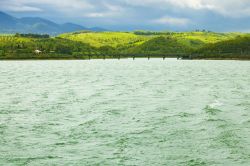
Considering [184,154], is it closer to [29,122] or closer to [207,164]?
[207,164]

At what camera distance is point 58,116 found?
155ft

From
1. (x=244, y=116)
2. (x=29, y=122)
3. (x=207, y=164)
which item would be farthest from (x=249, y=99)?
(x=207, y=164)

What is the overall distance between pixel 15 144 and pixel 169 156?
11.1 m

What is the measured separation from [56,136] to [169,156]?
10.3 meters

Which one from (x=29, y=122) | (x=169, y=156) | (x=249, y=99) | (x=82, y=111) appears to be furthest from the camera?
(x=249, y=99)

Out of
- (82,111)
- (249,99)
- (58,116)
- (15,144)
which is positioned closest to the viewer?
(15,144)

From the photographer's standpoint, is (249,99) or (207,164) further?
(249,99)

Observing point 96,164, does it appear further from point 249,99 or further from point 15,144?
point 249,99

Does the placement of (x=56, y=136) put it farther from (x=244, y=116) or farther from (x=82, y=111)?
(x=244, y=116)

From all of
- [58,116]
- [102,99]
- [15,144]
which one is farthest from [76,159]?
[102,99]

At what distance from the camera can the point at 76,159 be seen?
29422 millimetres

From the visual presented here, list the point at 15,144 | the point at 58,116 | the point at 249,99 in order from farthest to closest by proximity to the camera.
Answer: the point at 249,99
the point at 58,116
the point at 15,144

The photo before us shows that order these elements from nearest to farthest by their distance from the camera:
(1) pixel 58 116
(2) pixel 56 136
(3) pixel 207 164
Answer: (3) pixel 207 164 < (2) pixel 56 136 < (1) pixel 58 116

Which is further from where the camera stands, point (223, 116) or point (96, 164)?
point (223, 116)
